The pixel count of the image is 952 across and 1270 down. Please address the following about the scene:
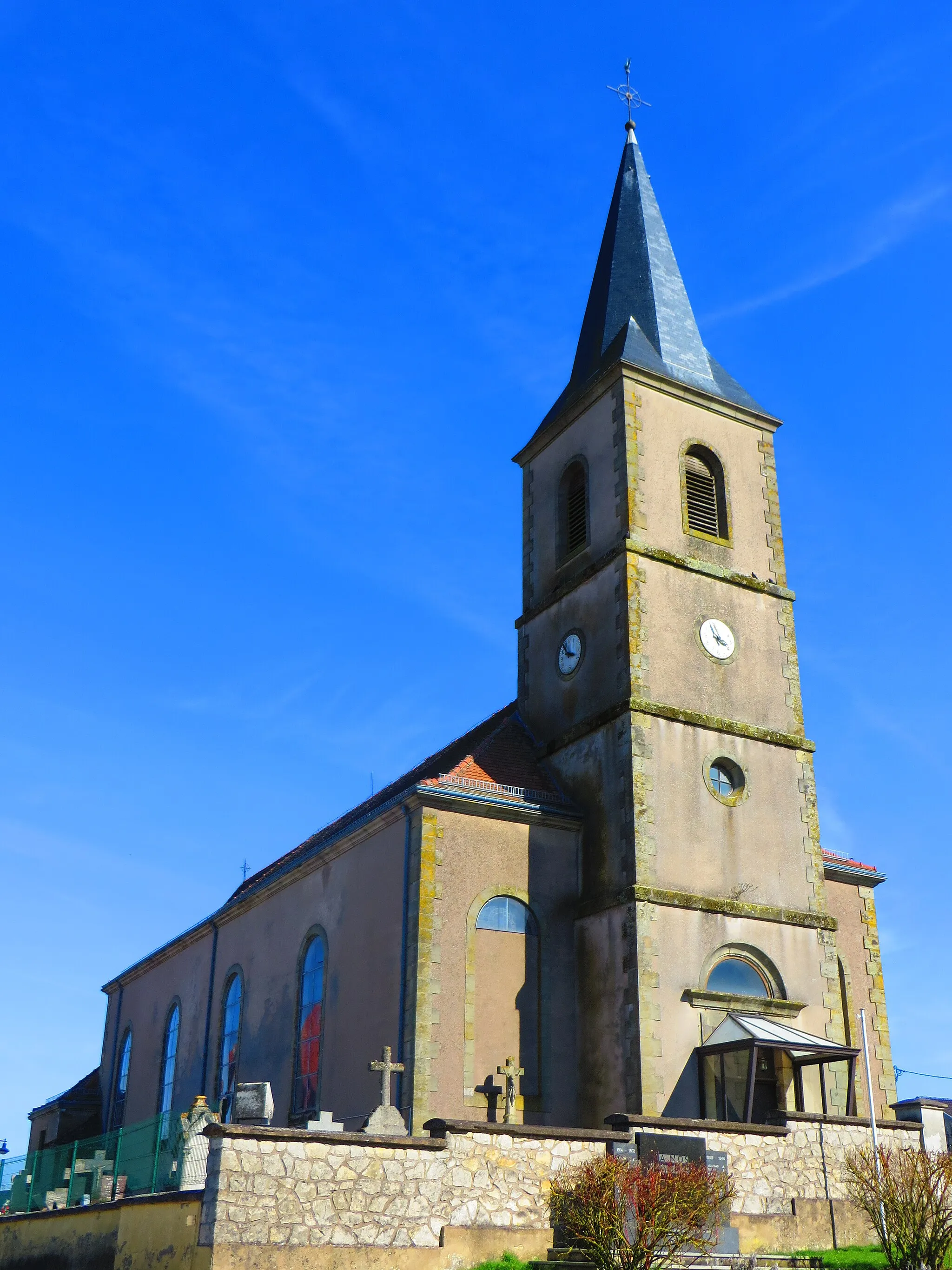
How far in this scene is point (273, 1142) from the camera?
1280cm

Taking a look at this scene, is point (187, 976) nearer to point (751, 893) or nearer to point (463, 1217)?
point (751, 893)

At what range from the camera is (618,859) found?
20.4 metres

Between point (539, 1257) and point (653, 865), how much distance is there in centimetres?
729

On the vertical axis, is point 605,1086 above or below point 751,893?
below

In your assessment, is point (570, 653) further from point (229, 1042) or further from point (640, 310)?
point (229, 1042)

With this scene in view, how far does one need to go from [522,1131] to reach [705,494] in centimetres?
1354

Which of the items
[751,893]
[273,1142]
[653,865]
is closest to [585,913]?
[653,865]

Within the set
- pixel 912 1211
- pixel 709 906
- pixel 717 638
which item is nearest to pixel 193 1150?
pixel 709 906

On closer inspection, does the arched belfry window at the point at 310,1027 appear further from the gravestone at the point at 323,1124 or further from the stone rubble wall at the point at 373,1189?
the stone rubble wall at the point at 373,1189

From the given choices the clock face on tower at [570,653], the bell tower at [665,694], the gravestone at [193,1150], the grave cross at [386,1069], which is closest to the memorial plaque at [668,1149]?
the bell tower at [665,694]

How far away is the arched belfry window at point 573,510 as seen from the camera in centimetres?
2428

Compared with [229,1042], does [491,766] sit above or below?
above

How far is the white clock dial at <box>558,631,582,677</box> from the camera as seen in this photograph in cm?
2312

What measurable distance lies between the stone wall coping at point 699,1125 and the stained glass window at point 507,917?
5.10 metres
